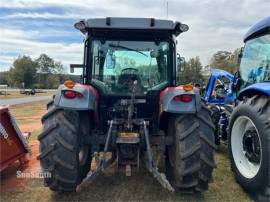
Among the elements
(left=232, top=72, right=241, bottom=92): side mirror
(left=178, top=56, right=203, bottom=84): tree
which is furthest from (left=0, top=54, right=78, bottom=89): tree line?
(left=232, top=72, right=241, bottom=92): side mirror

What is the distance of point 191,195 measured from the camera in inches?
184

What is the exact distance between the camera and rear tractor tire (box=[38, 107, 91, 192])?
14.3ft

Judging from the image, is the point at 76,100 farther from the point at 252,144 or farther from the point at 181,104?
the point at 252,144

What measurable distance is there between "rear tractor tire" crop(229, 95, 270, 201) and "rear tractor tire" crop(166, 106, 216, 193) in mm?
524

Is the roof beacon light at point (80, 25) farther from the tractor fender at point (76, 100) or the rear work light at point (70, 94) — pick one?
the rear work light at point (70, 94)

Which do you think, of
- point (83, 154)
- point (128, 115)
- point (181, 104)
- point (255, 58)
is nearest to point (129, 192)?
point (83, 154)

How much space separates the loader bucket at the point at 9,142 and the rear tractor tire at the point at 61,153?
3.72 ft

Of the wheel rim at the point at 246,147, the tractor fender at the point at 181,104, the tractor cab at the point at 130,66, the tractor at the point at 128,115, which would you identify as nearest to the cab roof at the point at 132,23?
the tractor at the point at 128,115

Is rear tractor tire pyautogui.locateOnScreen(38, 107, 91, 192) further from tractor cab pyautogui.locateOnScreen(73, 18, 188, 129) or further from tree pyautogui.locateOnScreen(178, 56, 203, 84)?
tree pyautogui.locateOnScreen(178, 56, 203, 84)

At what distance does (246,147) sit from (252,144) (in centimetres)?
21

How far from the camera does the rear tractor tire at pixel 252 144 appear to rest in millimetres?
4133

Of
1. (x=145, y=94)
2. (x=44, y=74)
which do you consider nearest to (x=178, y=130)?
(x=145, y=94)

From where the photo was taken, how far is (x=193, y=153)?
4379mm

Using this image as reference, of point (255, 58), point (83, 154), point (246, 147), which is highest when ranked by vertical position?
point (255, 58)
